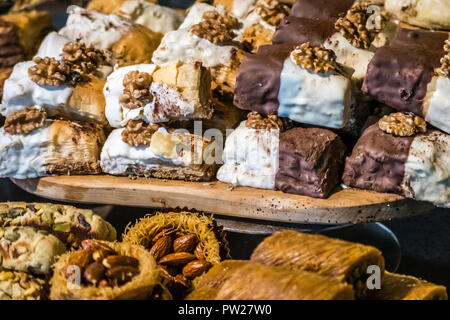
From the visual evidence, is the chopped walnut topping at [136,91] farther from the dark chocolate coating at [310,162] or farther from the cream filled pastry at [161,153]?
the dark chocolate coating at [310,162]

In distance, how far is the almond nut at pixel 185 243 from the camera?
240 cm

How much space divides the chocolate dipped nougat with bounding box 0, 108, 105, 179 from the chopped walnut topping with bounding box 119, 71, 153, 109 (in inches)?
13.2

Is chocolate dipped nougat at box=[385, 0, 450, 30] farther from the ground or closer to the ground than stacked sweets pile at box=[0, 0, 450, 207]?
farther from the ground

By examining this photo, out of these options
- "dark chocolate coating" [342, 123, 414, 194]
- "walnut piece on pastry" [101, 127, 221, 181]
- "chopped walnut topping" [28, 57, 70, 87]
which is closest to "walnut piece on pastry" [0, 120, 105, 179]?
"walnut piece on pastry" [101, 127, 221, 181]

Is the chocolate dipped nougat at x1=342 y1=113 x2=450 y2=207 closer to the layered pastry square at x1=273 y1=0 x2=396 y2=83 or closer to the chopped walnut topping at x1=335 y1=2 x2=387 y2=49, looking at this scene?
the layered pastry square at x1=273 y1=0 x2=396 y2=83

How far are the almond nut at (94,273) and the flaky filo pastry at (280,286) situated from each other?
1.28ft

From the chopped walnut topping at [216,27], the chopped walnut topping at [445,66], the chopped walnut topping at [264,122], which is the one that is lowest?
the chopped walnut topping at [264,122]

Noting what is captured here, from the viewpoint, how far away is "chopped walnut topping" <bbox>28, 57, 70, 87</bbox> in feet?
10.3

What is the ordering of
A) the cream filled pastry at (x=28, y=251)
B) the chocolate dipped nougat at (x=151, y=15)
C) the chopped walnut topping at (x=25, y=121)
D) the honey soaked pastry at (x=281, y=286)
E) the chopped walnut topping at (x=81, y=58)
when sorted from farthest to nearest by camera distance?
the chocolate dipped nougat at (x=151, y=15) → the chopped walnut topping at (x=81, y=58) → the chopped walnut topping at (x=25, y=121) → the cream filled pastry at (x=28, y=251) → the honey soaked pastry at (x=281, y=286)

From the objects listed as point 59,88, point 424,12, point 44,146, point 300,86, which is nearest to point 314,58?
point 300,86

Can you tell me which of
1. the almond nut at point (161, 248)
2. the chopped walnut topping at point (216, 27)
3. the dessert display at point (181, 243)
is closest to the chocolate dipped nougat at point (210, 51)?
the chopped walnut topping at point (216, 27)
